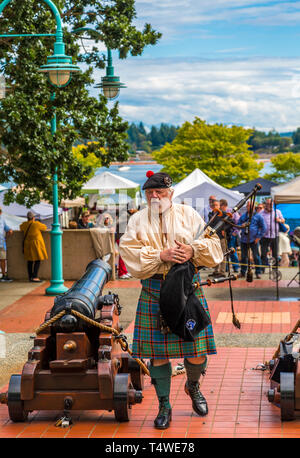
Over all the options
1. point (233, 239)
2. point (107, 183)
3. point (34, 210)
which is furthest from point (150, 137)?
point (233, 239)

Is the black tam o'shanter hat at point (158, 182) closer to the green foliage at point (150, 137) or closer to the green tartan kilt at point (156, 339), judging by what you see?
the green tartan kilt at point (156, 339)

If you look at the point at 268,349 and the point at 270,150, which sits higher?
the point at 270,150

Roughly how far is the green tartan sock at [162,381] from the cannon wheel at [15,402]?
105 centimetres

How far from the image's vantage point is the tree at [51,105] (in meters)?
13.1

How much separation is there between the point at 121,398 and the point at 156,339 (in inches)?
20.5

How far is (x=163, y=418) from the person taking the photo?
5512mm

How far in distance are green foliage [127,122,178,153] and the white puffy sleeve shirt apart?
111807 millimetres

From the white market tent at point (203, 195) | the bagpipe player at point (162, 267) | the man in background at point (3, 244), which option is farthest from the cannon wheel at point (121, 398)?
the white market tent at point (203, 195)

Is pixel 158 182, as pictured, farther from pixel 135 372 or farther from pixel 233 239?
pixel 233 239

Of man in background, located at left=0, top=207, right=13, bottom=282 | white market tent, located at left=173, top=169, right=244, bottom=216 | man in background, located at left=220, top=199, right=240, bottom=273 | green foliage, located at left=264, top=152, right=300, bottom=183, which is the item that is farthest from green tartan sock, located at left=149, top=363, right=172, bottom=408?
green foliage, located at left=264, top=152, right=300, bottom=183

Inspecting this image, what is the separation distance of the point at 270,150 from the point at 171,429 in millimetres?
100114

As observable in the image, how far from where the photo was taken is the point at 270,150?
103312 mm
